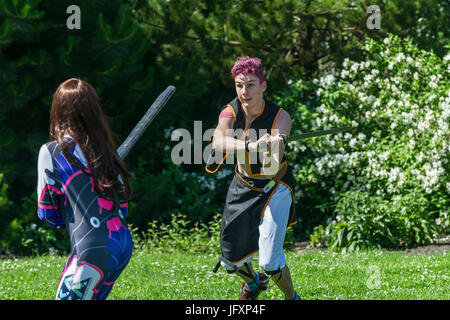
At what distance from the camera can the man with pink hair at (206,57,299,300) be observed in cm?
471

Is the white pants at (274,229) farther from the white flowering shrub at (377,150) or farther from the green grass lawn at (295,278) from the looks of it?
the white flowering shrub at (377,150)

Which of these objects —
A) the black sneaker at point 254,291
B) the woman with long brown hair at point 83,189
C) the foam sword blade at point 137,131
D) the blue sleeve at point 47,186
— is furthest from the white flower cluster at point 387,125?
the blue sleeve at point 47,186

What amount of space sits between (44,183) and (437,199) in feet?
21.1

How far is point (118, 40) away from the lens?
827cm

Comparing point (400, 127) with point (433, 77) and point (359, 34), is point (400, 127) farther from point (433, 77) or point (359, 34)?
point (359, 34)

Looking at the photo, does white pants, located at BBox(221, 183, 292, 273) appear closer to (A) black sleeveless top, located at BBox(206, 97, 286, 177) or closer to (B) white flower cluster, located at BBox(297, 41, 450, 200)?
(A) black sleeveless top, located at BBox(206, 97, 286, 177)

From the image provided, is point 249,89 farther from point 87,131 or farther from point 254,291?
point 87,131

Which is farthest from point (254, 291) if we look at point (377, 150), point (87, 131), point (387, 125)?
point (387, 125)

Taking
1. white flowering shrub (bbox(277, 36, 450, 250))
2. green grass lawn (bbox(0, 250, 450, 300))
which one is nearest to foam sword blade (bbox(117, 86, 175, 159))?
green grass lawn (bbox(0, 250, 450, 300))

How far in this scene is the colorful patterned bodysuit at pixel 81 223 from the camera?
298 centimetres

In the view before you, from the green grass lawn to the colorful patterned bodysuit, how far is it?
2.39m

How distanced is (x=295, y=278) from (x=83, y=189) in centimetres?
346

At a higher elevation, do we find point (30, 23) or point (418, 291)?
point (30, 23)

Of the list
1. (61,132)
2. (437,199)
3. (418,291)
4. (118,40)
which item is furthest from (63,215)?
(437,199)
